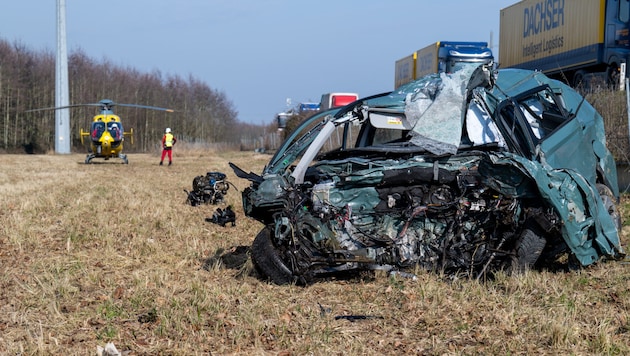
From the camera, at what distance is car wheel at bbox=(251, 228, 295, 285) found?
6770mm

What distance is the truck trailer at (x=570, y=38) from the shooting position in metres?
20.7

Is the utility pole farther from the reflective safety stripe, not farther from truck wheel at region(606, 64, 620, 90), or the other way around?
truck wheel at region(606, 64, 620, 90)

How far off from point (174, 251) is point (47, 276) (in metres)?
1.94

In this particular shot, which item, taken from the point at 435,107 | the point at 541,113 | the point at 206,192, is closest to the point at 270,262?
the point at 435,107

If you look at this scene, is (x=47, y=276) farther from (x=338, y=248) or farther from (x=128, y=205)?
(x=128, y=205)

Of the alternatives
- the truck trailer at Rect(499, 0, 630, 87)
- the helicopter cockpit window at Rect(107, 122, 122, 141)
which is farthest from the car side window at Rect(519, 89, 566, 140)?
the helicopter cockpit window at Rect(107, 122, 122, 141)

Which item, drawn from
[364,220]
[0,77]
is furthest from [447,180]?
[0,77]

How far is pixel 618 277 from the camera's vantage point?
266 inches

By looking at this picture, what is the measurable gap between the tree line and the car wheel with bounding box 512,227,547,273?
5307cm

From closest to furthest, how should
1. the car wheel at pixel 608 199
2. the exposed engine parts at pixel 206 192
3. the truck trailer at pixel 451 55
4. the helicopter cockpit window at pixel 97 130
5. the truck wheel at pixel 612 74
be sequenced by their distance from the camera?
the car wheel at pixel 608 199, the exposed engine parts at pixel 206 192, the truck wheel at pixel 612 74, the truck trailer at pixel 451 55, the helicopter cockpit window at pixel 97 130

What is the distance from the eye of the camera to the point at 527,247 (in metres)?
6.69

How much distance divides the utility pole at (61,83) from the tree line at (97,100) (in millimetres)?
10275

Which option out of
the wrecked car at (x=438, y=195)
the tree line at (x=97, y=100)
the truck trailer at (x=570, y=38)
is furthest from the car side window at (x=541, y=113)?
the tree line at (x=97, y=100)

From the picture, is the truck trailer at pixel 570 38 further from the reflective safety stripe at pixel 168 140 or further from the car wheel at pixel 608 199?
the reflective safety stripe at pixel 168 140
